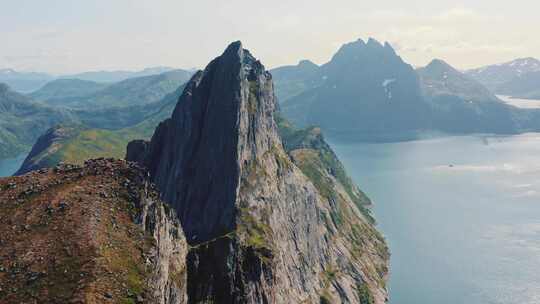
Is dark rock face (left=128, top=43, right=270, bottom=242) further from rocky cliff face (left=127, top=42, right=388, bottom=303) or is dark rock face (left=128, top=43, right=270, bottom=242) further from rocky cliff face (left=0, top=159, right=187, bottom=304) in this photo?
rocky cliff face (left=0, top=159, right=187, bottom=304)

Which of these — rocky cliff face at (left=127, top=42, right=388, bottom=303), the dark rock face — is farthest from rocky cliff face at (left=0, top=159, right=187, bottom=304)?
the dark rock face

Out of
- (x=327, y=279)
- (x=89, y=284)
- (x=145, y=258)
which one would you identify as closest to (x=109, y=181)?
(x=145, y=258)

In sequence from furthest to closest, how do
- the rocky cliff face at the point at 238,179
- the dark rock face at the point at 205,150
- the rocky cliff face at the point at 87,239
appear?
the dark rock face at the point at 205,150, the rocky cliff face at the point at 238,179, the rocky cliff face at the point at 87,239

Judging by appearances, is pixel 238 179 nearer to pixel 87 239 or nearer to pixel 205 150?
pixel 205 150

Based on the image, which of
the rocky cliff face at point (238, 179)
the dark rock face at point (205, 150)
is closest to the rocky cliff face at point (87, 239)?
the rocky cliff face at point (238, 179)

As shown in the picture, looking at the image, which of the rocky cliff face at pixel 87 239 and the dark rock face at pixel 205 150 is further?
the dark rock face at pixel 205 150

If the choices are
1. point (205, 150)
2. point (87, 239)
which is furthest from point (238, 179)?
point (87, 239)

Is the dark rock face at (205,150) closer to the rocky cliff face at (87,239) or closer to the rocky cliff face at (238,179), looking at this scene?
the rocky cliff face at (238,179)

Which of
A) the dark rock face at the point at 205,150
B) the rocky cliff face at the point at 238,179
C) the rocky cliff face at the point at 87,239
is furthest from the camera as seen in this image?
the dark rock face at the point at 205,150

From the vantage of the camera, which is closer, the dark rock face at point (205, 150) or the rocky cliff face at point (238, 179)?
the rocky cliff face at point (238, 179)
